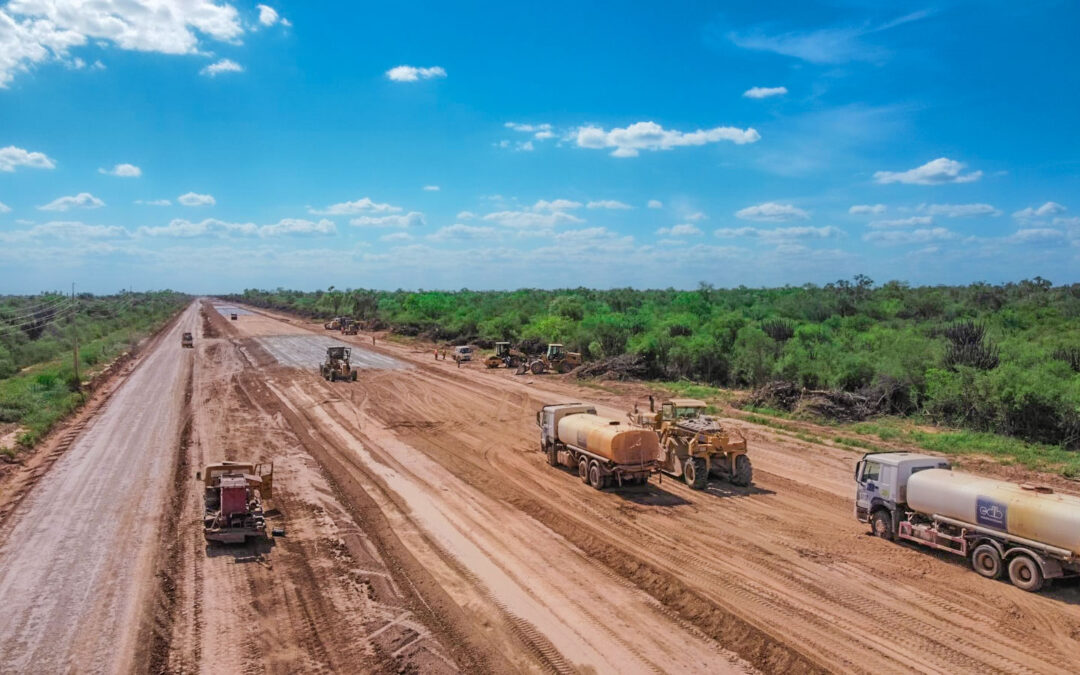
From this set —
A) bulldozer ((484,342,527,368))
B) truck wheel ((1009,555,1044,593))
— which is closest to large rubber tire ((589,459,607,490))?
truck wheel ((1009,555,1044,593))

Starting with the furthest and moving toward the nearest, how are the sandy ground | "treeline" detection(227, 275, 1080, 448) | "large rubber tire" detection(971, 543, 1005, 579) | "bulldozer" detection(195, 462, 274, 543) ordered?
1. "treeline" detection(227, 275, 1080, 448)
2. "bulldozer" detection(195, 462, 274, 543)
3. "large rubber tire" detection(971, 543, 1005, 579)
4. the sandy ground

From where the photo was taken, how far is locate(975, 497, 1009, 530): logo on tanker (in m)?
13.4

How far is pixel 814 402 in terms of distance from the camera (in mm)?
32219

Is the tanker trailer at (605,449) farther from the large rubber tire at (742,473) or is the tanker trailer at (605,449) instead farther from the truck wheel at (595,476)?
the large rubber tire at (742,473)

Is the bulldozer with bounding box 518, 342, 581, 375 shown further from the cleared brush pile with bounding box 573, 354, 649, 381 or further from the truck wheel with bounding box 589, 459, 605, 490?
the truck wheel with bounding box 589, 459, 605, 490

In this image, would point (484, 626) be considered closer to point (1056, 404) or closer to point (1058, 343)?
point (1056, 404)

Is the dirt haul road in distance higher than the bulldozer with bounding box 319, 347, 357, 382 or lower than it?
lower

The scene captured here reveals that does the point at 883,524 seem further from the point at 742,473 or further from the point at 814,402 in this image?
the point at 814,402

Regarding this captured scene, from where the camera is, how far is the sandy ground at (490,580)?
36.7 ft

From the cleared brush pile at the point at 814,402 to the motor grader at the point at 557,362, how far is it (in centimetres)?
1665

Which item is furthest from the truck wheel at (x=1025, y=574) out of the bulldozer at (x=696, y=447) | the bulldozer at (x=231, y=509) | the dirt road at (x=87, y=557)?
the bulldozer at (x=231, y=509)

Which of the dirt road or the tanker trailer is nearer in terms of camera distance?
Answer: the dirt road

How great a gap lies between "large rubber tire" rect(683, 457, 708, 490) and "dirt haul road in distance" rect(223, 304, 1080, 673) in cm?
35

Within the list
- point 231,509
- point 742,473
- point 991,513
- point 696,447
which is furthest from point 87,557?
point 991,513
